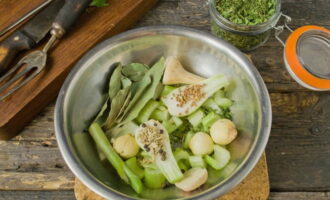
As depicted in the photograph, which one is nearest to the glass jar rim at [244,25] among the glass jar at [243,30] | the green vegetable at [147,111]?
the glass jar at [243,30]

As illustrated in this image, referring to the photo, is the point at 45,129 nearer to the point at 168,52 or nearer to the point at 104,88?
the point at 104,88

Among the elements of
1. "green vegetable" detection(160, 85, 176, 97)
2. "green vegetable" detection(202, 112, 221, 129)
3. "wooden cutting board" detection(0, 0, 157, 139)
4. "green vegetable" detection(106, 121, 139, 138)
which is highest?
"wooden cutting board" detection(0, 0, 157, 139)

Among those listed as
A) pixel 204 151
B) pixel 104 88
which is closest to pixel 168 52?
pixel 104 88

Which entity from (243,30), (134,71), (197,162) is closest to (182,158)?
(197,162)

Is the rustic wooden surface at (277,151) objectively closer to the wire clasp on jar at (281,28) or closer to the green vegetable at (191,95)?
the wire clasp on jar at (281,28)

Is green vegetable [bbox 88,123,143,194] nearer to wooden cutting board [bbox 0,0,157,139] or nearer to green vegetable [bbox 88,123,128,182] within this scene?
green vegetable [bbox 88,123,128,182]

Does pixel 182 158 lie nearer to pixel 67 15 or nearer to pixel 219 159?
pixel 219 159

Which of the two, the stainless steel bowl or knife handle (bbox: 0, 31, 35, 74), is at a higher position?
knife handle (bbox: 0, 31, 35, 74)

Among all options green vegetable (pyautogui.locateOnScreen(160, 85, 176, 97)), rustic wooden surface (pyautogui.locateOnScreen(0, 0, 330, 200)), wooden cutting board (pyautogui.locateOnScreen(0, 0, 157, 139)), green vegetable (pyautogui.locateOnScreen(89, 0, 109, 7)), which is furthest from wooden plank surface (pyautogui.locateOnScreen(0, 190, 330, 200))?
green vegetable (pyautogui.locateOnScreen(89, 0, 109, 7))
